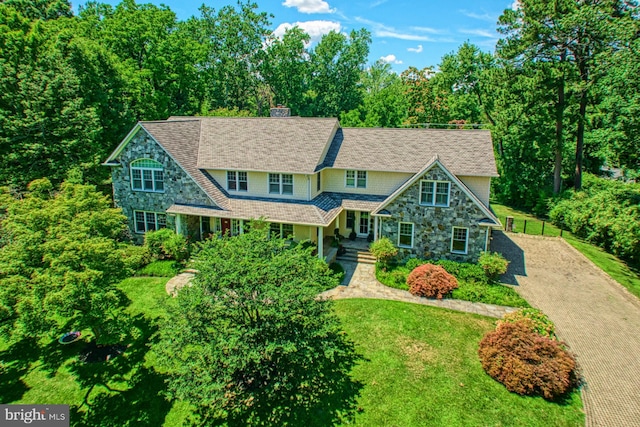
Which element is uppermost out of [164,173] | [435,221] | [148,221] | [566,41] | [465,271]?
[566,41]

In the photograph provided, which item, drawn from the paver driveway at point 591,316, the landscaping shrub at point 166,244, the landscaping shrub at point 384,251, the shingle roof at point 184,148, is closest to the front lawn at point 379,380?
the paver driveway at point 591,316

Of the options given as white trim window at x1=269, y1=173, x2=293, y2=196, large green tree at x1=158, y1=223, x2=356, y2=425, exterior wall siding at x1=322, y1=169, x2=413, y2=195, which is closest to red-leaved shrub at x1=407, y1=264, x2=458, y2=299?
exterior wall siding at x1=322, y1=169, x2=413, y2=195

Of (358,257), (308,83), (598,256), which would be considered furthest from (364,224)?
(308,83)

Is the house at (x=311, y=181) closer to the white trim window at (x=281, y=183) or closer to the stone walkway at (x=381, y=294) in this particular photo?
the white trim window at (x=281, y=183)

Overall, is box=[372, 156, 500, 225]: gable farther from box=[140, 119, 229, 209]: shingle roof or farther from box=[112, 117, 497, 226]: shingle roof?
box=[140, 119, 229, 209]: shingle roof

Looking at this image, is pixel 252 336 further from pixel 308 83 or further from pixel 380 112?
pixel 308 83

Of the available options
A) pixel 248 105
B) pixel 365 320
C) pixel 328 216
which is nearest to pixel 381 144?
pixel 328 216
